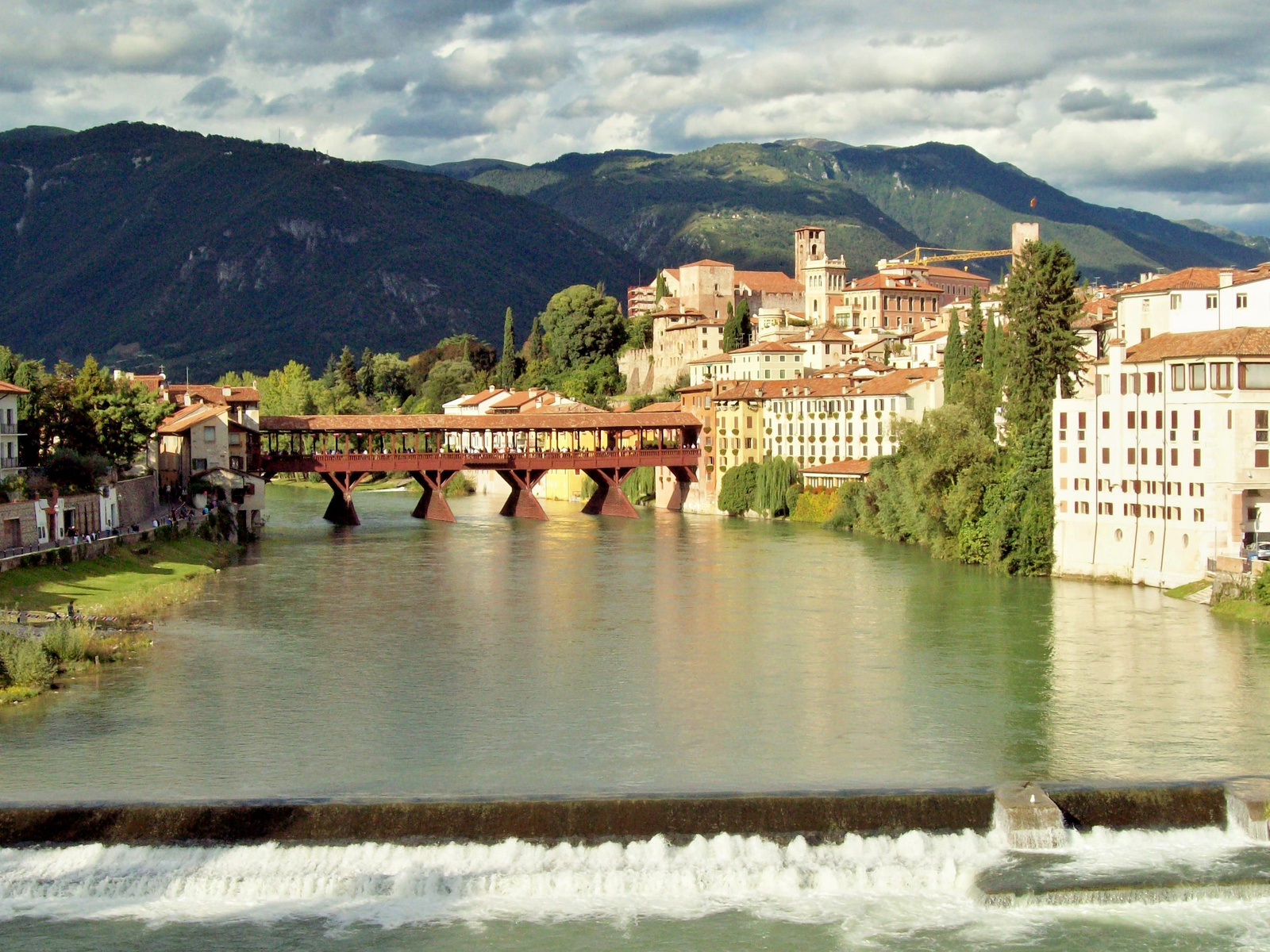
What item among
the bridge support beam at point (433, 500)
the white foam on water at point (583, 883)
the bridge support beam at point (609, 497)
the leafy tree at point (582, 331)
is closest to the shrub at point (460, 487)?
the leafy tree at point (582, 331)

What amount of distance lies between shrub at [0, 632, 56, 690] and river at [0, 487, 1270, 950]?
122cm

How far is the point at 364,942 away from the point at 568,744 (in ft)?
29.3

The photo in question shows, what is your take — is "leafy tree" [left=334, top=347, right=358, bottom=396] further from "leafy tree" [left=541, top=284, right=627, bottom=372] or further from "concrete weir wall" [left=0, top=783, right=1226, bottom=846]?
"concrete weir wall" [left=0, top=783, right=1226, bottom=846]

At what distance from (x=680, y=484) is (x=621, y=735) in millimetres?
72375

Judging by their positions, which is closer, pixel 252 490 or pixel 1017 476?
pixel 1017 476

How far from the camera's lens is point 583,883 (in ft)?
76.5

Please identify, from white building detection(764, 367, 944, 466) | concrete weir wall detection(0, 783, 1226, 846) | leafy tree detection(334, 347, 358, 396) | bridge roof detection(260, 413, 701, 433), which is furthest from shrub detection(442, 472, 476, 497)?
concrete weir wall detection(0, 783, 1226, 846)

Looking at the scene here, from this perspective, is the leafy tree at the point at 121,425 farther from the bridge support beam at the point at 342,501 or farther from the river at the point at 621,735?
the bridge support beam at the point at 342,501

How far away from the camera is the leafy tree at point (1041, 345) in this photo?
5972 centimetres

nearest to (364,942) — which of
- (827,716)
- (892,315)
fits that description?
(827,716)

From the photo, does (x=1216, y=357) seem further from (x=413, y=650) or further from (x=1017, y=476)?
(x=413, y=650)

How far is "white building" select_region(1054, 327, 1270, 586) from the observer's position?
46000 mm

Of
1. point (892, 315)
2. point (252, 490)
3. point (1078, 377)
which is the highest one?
point (892, 315)

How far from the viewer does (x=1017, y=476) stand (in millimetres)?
57000
